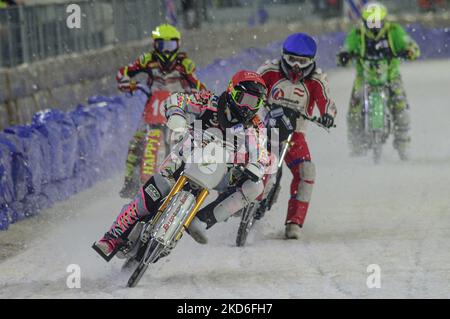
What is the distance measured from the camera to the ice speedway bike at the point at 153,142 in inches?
537

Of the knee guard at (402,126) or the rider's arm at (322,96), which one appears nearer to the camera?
the rider's arm at (322,96)

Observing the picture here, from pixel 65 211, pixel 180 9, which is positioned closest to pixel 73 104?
pixel 65 211

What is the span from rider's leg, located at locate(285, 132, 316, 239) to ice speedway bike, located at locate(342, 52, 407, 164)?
536cm

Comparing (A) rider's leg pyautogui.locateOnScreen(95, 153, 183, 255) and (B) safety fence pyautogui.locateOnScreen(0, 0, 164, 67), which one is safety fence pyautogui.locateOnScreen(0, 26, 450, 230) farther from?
(A) rider's leg pyautogui.locateOnScreen(95, 153, 183, 255)

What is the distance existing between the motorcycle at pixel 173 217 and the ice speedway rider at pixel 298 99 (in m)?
2.18

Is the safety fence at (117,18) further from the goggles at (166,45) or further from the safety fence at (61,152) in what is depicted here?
the goggles at (166,45)

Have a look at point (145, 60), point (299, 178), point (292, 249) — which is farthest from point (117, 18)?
point (292, 249)

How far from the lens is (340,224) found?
1249 centimetres

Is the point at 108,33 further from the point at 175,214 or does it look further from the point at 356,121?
the point at 175,214

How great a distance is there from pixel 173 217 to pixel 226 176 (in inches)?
40.5

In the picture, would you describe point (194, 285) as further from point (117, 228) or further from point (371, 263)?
point (371, 263)

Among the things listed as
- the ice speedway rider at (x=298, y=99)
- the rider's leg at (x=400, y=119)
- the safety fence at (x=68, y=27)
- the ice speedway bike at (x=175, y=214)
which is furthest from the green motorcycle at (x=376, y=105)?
the ice speedway bike at (x=175, y=214)

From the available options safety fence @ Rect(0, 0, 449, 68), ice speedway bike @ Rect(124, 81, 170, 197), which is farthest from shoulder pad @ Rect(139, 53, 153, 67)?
safety fence @ Rect(0, 0, 449, 68)

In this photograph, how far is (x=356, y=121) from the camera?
695 inches
